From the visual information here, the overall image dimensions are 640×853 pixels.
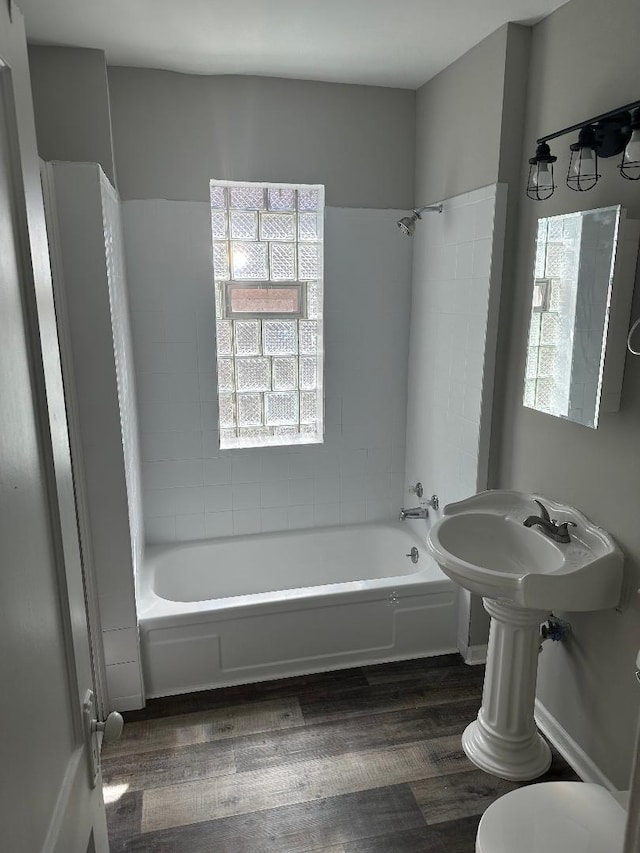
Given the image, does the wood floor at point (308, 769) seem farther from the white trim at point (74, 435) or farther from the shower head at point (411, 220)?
the shower head at point (411, 220)

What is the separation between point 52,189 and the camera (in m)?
2.26

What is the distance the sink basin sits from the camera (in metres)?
1.98

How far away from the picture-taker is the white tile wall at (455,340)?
8.65 feet

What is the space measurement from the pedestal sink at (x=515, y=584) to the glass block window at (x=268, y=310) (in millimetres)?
1315

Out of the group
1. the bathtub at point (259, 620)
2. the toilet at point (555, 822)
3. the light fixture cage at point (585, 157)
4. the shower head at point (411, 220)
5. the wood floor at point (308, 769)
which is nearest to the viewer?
the toilet at point (555, 822)

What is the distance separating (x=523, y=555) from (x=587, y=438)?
53 centimetres

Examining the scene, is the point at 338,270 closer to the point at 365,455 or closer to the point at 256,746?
the point at 365,455

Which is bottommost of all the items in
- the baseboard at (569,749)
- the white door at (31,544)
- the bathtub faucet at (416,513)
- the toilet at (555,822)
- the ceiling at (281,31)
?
the baseboard at (569,749)

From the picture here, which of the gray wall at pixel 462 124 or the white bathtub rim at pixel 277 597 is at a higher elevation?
the gray wall at pixel 462 124

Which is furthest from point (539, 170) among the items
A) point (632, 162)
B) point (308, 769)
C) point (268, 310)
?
point (308, 769)

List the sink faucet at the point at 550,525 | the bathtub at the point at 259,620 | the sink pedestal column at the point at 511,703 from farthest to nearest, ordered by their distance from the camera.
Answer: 1. the bathtub at the point at 259,620
2. the sink pedestal column at the point at 511,703
3. the sink faucet at the point at 550,525

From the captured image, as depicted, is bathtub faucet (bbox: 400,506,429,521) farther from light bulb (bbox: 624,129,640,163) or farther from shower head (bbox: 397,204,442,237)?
light bulb (bbox: 624,129,640,163)

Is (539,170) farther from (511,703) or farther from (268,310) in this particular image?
(511,703)

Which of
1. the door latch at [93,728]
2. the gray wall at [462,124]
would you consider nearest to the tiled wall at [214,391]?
the gray wall at [462,124]
